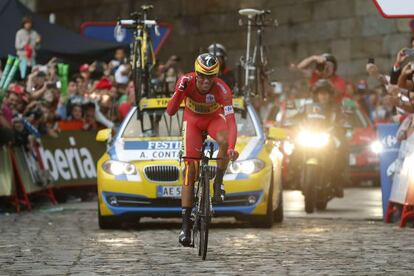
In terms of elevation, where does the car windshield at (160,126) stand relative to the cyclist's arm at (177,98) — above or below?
below

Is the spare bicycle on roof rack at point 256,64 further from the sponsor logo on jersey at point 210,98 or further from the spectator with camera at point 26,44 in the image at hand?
the sponsor logo on jersey at point 210,98

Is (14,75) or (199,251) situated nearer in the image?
(199,251)

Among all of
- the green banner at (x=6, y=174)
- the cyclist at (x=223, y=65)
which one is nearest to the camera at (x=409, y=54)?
the cyclist at (x=223, y=65)

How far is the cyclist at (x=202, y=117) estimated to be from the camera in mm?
14734

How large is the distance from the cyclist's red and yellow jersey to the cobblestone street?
3.90 ft

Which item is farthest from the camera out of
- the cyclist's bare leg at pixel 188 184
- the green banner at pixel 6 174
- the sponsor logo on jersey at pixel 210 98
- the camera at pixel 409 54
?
the green banner at pixel 6 174

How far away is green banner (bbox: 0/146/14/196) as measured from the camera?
72.6 ft

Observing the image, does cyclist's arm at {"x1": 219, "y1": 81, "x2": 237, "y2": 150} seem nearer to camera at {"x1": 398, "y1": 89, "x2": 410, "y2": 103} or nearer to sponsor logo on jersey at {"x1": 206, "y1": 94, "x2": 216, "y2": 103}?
sponsor logo on jersey at {"x1": 206, "y1": 94, "x2": 216, "y2": 103}

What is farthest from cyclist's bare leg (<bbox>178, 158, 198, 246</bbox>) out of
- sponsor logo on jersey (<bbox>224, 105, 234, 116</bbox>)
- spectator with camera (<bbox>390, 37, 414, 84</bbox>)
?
spectator with camera (<bbox>390, 37, 414, 84</bbox>)

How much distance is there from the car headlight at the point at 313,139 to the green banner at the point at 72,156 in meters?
4.39

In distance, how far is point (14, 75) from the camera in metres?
25.5

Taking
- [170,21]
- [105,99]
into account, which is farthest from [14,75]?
[170,21]

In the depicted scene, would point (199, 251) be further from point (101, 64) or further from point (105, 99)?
point (101, 64)

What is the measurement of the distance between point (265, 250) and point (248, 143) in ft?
12.5
